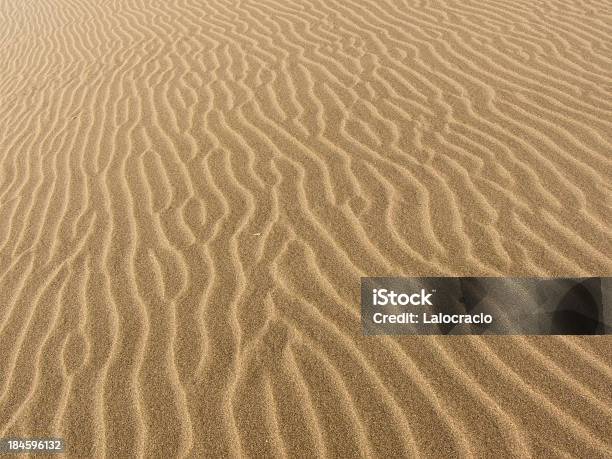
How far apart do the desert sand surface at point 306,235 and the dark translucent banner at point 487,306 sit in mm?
73

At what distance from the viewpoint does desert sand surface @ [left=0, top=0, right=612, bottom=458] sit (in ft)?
8.43

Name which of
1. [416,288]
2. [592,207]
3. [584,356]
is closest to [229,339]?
[416,288]

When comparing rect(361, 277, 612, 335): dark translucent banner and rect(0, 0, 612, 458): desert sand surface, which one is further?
rect(361, 277, 612, 335): dark translucent banner

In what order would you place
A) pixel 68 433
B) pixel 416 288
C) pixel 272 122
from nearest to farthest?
pixel 68 433, pixel 416 288, pixel 272 122

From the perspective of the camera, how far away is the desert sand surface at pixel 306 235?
2568mm

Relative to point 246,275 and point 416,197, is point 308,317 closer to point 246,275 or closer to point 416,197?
point 246,275

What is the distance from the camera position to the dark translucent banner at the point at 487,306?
2.87 metres

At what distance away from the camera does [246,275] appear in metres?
3.37

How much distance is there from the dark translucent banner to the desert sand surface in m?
0.07

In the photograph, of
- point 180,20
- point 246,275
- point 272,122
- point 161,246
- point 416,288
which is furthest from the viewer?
point 180,20

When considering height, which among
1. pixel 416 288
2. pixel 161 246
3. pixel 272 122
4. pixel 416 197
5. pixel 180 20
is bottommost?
pixel 416 288

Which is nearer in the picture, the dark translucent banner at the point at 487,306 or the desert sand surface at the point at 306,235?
the desert sand surface at the point at 306,235

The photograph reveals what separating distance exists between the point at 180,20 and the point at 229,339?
22.7ft

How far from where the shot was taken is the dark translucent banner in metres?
2.87
